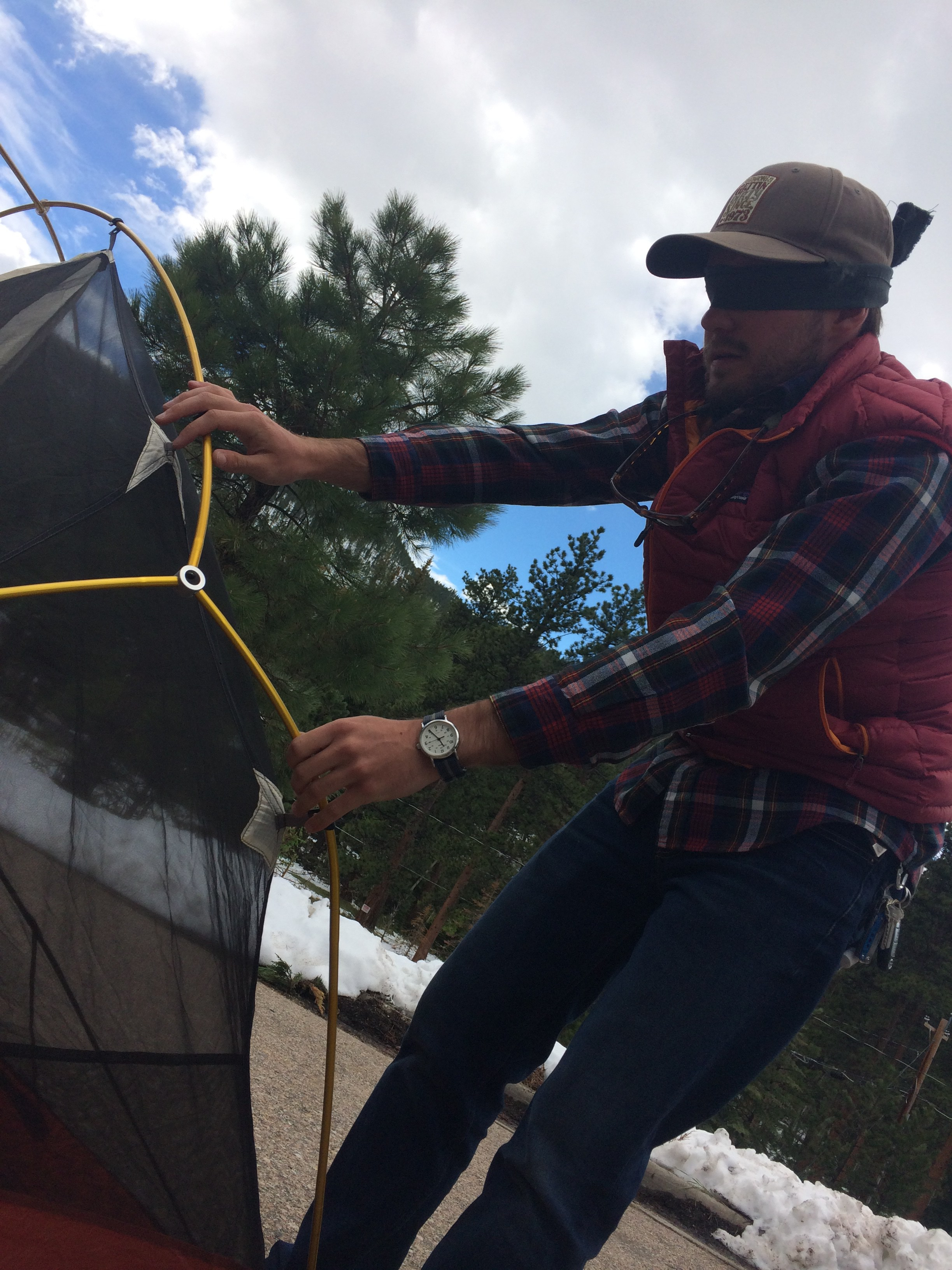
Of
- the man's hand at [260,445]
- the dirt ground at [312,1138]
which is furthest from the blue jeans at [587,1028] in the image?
the man's hand at [260,445]

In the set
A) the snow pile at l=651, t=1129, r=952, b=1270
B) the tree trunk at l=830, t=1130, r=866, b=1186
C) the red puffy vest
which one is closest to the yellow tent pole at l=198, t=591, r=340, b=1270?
the red puffy vest

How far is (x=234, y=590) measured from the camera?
534 centimetres

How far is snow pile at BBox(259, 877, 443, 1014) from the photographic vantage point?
4.78 metres

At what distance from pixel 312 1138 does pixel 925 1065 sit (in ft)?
57.9

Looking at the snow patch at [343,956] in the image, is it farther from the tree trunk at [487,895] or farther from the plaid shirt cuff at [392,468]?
the tree trunk at [487,895]

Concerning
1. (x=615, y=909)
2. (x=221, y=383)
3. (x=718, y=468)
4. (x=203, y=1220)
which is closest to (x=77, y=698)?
(x=203, y=1220)

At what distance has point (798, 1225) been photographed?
4.31 m

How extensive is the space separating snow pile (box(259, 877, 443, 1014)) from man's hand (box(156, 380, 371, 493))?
11.4 feet

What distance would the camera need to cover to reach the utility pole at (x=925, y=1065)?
54.2 ft

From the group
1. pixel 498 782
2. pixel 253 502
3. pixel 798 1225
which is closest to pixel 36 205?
pixel 253 502

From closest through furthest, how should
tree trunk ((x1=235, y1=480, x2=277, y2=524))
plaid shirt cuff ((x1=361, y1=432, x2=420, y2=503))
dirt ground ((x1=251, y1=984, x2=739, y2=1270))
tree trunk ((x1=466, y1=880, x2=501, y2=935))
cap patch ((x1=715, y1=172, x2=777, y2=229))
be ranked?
cap patch ((x1=715, y1=172, x2=777, y2=229)) → plaid shirt cuff ((x1=361, y1=432, x2=420, y2=503)) → dirt ground ((x1=251, y1=984, x2=739, y2=1270)) → tree trunk ((x1=235, y1=480, x2=277, y2=524)) → tree trunk ((x1=466, y1=880, x2=501, y2=935))

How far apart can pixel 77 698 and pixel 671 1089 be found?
0.89 m

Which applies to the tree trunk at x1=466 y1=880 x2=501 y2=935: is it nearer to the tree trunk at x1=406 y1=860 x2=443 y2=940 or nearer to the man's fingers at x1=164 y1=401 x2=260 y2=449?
the tree trunk at x1=406 y1=860 x2=443 y2=940

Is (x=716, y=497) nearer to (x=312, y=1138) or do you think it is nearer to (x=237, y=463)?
(x=237, y=463)
